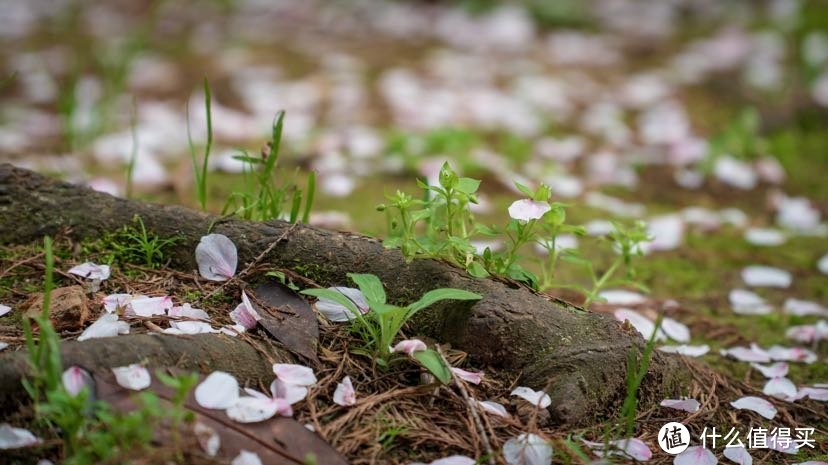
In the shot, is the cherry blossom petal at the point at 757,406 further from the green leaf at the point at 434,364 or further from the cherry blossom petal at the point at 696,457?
the green leaf at the point at 434,364

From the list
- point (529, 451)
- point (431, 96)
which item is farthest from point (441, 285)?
point (431, 96)

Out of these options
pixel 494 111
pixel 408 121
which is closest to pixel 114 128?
pixel 408 121

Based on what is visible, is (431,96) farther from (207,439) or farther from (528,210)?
(207,439)

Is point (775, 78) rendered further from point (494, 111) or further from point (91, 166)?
point (91, 166)

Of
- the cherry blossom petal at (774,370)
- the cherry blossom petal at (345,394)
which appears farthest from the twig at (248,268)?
the cherry blossom petal at (774,370)

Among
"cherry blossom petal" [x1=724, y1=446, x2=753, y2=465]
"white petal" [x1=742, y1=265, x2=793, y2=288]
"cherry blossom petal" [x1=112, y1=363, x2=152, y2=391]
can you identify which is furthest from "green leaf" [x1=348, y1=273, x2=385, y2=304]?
"white petal" [x1=742, y1=265, x2=793, y2=288]

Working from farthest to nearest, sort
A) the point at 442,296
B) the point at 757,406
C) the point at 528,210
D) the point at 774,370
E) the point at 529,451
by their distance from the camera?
1. the point at 774,370
2. the point at 757,406
3. the point at 528,210
4. the point at 442,296
5. the point at 529,451
